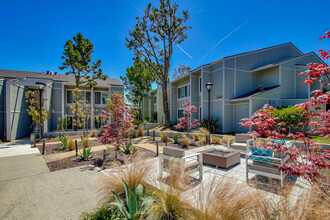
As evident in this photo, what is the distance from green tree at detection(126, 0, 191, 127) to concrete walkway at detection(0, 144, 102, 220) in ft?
46.1

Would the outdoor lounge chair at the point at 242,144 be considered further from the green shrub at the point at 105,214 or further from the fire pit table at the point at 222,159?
the green shrub at the point at 105,214

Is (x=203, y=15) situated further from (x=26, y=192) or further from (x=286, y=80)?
(x=26, y=192)

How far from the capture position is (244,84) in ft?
51.6

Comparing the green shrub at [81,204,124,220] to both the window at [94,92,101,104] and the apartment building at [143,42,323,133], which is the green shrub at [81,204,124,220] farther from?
the window at [94,92,101,104]

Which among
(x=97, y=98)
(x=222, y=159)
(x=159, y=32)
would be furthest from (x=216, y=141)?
(x=97, y=98)

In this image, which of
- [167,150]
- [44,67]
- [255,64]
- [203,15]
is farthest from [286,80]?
[44,67]

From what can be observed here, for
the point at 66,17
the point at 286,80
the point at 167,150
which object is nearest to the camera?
the point at 167,150

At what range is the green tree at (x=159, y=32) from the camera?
16.6 m

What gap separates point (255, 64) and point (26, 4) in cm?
1859

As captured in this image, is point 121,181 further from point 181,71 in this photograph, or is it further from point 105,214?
point 181,71

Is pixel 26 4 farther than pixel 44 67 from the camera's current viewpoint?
No

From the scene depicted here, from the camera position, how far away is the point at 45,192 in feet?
13.5

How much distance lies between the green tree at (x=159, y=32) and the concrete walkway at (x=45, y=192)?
14.0m

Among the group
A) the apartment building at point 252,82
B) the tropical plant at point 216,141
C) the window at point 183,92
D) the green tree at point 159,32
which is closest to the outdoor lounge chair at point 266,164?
the tropical plant at point 216,141
